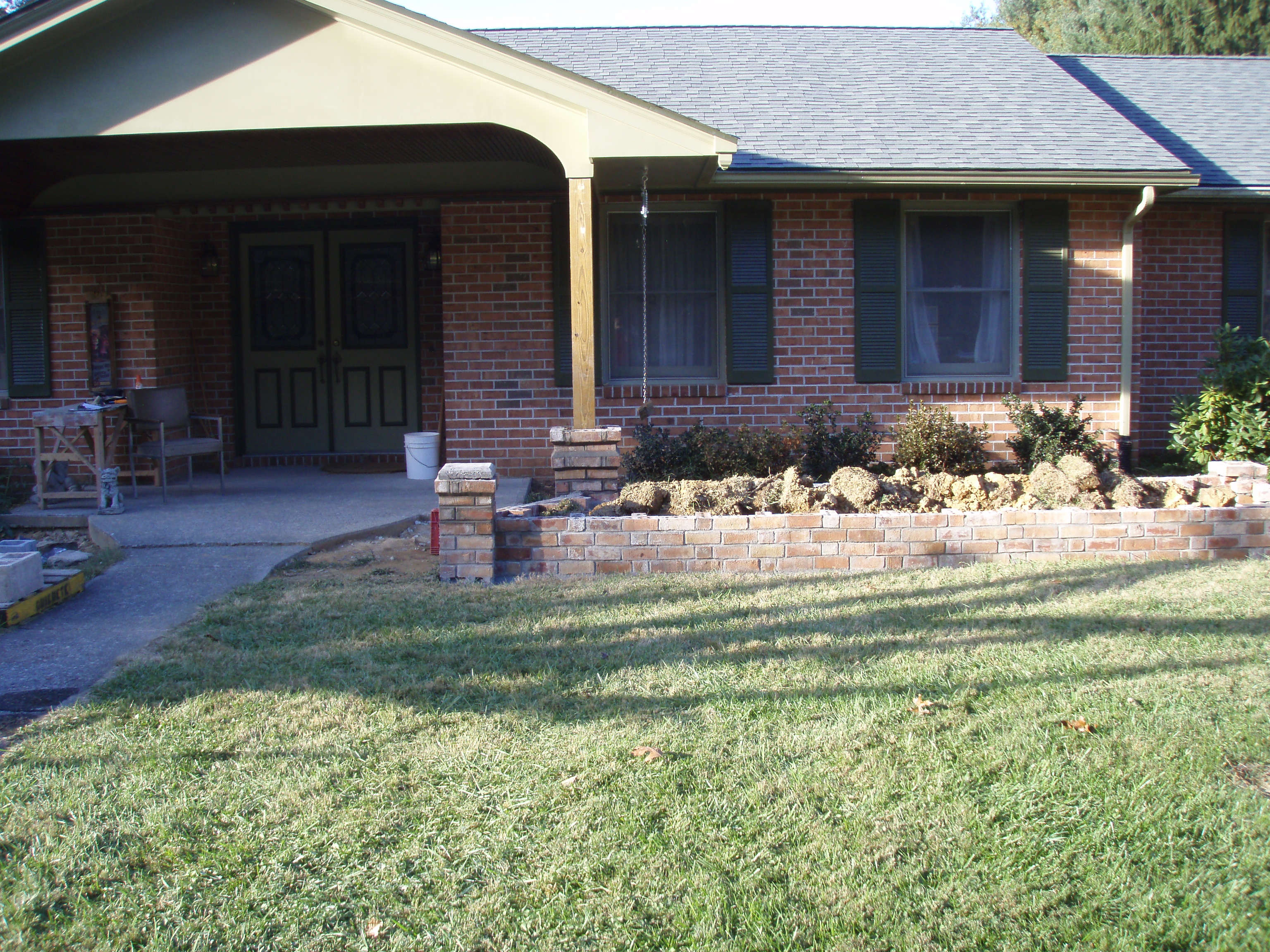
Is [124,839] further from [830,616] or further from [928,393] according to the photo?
[928,393]

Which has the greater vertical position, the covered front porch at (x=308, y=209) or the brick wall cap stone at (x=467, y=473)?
the covered front porch at (x=308, y=209)

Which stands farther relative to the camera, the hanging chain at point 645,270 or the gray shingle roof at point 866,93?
the gray shingle roof at point 866,93

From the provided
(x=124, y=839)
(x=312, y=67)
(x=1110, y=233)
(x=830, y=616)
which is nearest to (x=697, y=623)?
(x=830, y=616)

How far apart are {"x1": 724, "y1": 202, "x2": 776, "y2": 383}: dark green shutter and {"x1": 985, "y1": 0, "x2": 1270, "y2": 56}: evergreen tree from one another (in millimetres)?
13128

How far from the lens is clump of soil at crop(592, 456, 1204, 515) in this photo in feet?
19.5

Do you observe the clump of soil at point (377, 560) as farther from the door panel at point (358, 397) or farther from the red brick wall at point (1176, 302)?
the red brick wall at point (1176, 302)

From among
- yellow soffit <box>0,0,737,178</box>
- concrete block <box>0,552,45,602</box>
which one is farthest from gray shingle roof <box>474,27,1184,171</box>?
concrete block <box>0,552,45,602</box>

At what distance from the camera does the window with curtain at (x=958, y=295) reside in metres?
8.93

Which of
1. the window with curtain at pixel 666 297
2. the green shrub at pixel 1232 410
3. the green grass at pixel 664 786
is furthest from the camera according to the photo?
the window with curtain at pixel 666 297

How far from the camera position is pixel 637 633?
15.1ft

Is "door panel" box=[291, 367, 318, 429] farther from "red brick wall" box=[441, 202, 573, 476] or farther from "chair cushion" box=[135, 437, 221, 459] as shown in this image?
"red brick wall" box=[441, 202, 573, 476]

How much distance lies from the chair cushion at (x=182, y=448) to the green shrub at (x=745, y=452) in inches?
129

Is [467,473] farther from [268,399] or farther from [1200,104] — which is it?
[1200,104]

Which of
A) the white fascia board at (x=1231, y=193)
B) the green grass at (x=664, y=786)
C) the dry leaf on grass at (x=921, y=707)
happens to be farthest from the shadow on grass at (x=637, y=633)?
the white fascia board at (x=1231, y=193)
